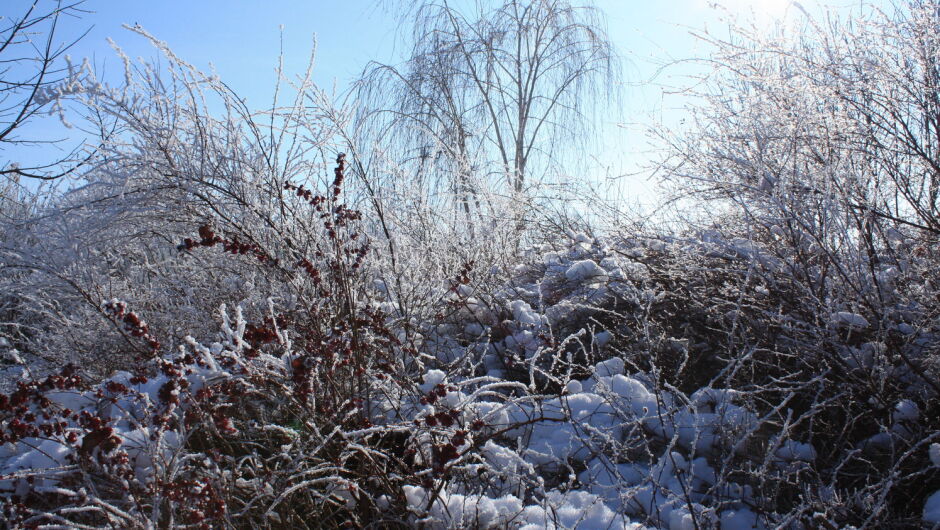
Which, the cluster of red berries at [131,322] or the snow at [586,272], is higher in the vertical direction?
the snow at [586,272]

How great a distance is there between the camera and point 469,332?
3592 millimetres

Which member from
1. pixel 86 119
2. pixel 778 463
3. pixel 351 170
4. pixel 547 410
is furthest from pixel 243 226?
pixel 778 463

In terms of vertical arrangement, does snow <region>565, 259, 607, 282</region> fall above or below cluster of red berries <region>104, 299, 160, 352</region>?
above

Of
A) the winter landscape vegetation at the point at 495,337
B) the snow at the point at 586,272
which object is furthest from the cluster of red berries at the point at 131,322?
the snow at the point at 586,272

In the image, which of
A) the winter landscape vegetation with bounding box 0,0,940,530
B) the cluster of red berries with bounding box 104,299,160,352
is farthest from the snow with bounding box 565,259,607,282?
the cluster of red berries with bounding box 104,299,160,352

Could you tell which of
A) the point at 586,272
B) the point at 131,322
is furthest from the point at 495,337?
the point at 131,322

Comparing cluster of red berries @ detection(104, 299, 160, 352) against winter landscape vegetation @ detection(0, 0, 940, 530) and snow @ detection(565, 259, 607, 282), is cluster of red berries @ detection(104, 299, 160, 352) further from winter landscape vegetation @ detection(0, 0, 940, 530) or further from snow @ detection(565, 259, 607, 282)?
snow @ detection(565, 259, 607, 282)

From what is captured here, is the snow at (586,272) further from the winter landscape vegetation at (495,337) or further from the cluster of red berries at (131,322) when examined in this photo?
the cluster of red berries at (131,322)

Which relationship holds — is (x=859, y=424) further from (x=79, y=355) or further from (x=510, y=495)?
(x=79, y=355)

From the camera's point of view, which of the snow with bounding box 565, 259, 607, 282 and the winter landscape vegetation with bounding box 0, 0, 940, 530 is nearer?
the winter landscape vegetation with bounding box 0, 0, 940, 530

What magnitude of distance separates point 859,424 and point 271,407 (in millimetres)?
2391

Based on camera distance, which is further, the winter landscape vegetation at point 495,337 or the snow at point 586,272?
the snow at point 586,272

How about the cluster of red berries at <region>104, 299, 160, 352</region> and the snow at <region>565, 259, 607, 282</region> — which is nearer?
the cluster of red berries at <region>104, 299, 160, 352</region>

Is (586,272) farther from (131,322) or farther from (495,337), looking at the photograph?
(131,322)
